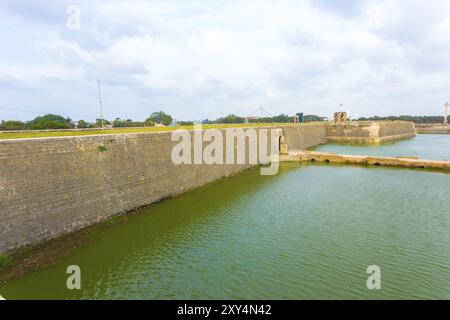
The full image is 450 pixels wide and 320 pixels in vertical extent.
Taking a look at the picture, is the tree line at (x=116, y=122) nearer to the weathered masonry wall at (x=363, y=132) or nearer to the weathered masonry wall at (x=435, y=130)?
the weathered masonry wall at (x=363, y=132)

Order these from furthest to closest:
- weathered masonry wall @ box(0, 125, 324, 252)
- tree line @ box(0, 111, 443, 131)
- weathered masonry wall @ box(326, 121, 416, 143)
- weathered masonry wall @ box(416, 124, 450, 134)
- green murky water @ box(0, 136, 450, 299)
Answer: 1. weathered masonry wall @ box(416, 124, 450, 134)
2. weathered masonry wall @ box(326, 121, 416, 143)
3. tree line @ box(0, 111, 443, 131)
4. weathered masonry wall @ box(0, 125, 324, 252)
5. green murky water @ box(0, 136, 450, 299)

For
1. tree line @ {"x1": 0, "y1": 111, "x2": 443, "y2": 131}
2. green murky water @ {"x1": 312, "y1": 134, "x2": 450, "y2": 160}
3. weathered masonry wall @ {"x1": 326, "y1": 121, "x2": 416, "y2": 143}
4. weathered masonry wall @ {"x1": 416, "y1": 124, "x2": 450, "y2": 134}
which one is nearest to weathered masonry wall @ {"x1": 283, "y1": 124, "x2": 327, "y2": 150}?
green murky water @ {"x1": 312, "y1": 134, "x2": 450, "y2": 160}

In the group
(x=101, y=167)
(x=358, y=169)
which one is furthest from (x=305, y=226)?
(x=358, y=169)

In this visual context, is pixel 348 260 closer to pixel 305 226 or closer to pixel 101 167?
pixel 305 226

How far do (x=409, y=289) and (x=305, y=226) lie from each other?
14.4 feet

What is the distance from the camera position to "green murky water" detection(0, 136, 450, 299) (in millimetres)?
7383

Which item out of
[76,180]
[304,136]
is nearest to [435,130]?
[304,136]

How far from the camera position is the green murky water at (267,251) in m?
7.38

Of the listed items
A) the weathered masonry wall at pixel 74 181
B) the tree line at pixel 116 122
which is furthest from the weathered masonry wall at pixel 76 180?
the tree line at pixel 116 122

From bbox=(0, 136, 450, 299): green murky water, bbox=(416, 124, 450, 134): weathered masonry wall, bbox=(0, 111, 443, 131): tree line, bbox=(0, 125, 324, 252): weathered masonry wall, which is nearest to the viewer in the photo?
bbox=(0, 136, 450, 299): green murky water

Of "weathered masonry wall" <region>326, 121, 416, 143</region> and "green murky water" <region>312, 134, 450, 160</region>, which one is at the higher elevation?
"weathered masonry wall" <region>326, 121, 416, 143</region>

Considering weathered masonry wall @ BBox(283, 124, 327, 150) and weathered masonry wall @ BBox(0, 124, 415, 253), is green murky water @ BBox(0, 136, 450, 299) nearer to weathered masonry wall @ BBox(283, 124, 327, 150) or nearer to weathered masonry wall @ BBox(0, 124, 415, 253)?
weathered masonry wall @ BBox(0, 124, 415, 253)

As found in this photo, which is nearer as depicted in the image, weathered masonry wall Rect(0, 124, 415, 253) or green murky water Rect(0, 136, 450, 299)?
green murky water Rect(0, 136, 450, 299)

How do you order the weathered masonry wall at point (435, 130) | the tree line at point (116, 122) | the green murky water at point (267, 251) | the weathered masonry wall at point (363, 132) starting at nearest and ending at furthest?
the green murky water at point (267, 251), the tree line at point (116, 122), the weathered masonry wall at point (363, 132), the weathered masonry wall at point (435, 130)
